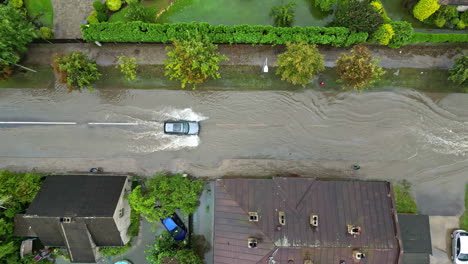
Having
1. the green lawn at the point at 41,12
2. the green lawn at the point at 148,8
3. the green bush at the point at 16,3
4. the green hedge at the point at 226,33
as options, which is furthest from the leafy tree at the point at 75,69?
the green bush at the point at 16,3

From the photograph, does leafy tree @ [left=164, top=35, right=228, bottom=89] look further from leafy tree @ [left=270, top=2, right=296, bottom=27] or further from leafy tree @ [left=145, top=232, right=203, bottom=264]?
leafy tree @ [left=145, top=232, right=203, bottom=264]

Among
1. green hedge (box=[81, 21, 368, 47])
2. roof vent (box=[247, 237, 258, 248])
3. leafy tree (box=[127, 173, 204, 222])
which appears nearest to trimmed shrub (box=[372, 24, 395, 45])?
green hedge (box=[81, 21, 368, 47])

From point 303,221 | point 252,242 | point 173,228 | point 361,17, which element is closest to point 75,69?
point 173,228

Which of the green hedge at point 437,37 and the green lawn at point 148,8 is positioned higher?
the green lawn at point 148,8

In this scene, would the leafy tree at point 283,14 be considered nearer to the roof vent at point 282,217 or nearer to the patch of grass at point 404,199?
the roof vent at point 282,217

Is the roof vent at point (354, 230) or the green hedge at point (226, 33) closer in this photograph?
the roof vent at point (354, 230)

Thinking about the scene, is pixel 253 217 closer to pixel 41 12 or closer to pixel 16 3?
pixel 41 12
